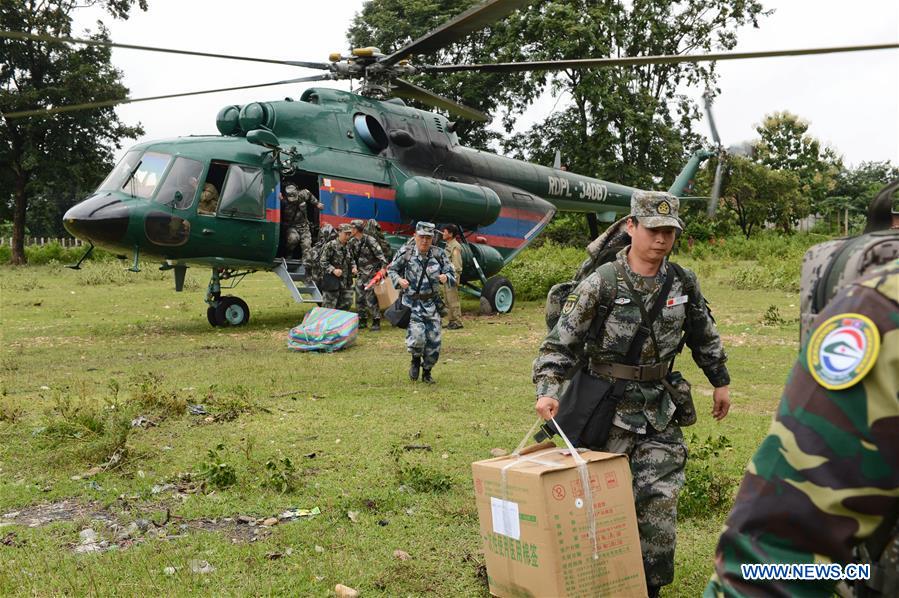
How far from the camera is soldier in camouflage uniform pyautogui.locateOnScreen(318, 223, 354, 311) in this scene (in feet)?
42.9

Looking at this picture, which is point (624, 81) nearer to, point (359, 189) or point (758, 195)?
point (758, 195)

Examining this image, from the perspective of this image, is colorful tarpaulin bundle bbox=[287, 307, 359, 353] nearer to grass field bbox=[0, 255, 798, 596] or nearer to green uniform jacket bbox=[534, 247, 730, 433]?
grass field bbox=[0, 255, 798, 596]

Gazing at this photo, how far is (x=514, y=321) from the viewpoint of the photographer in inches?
579

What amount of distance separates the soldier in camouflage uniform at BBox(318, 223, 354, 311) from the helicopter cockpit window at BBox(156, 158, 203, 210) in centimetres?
207

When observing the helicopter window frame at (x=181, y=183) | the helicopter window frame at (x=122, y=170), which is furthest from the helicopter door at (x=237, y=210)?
the helicopter window frame at (x=122, y=170)

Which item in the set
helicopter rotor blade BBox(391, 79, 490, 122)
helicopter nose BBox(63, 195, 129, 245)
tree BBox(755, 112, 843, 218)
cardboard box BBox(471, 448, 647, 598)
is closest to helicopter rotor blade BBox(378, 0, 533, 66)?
helicopter rotor blade BBox(391, 79, 490, 122)

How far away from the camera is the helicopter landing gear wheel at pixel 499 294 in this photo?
15.6 m

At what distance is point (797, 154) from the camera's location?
45906mm

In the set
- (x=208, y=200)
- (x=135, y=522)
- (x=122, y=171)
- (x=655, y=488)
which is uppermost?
(x=122, y=171)

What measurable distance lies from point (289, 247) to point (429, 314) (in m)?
4.98

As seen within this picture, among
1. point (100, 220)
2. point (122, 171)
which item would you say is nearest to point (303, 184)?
point (122, 171)

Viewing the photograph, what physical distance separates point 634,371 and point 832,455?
265 centimetres

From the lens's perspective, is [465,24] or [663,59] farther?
[465,24]

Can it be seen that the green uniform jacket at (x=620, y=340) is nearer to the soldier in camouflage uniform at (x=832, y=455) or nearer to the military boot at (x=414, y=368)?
the soldier in camouflage uniform at (x=832, y=455)
